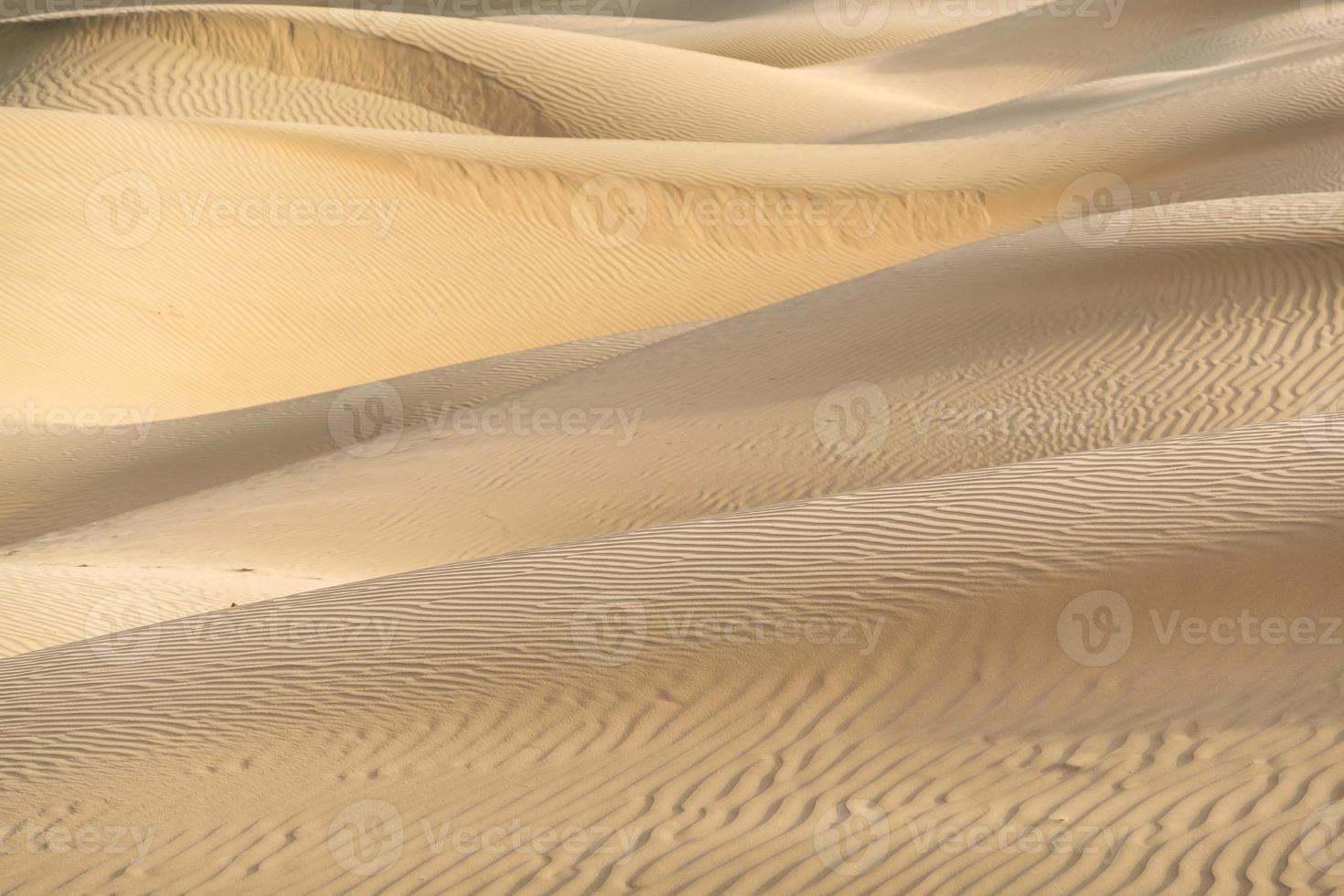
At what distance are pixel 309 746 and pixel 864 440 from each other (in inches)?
Answer: 249

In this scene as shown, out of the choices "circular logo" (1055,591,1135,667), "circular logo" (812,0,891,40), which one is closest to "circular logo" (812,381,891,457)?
"circular logo" (1055,591,1135,667)

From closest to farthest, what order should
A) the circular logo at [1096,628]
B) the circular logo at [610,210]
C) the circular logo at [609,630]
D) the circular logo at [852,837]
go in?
1. the circular logo at [852,837]
2. the circular logo at [1096,628]
3. the circular logo at [609,630]
4. the circular logo at [610,210]

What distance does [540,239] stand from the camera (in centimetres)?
1962

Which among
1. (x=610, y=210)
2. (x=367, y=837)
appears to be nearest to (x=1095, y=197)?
(x=610, y=210)

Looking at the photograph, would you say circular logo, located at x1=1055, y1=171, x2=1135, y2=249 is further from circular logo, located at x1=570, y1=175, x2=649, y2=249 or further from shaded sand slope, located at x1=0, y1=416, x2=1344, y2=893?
shaded sand slope, located at x1=0, y1=416, x2=1344, y2=893

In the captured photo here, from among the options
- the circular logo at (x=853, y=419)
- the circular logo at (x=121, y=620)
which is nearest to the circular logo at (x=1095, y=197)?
the circular logo at (x=853, y=419)

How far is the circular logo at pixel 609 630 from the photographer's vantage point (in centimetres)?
587

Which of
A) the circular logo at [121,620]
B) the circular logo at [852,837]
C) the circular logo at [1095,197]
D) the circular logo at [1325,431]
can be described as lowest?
the circular logo at [852,837]

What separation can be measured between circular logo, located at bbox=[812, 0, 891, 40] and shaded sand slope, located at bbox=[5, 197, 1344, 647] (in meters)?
29.6

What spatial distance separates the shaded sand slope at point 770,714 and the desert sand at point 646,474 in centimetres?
2

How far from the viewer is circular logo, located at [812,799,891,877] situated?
4191 millimetres

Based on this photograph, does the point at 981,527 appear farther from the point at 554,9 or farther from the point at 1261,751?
the point at 554,9

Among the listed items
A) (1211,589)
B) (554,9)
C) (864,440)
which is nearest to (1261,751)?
(1211,589)

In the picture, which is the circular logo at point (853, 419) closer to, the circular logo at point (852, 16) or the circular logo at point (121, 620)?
the circular logo at point (121, 620)
